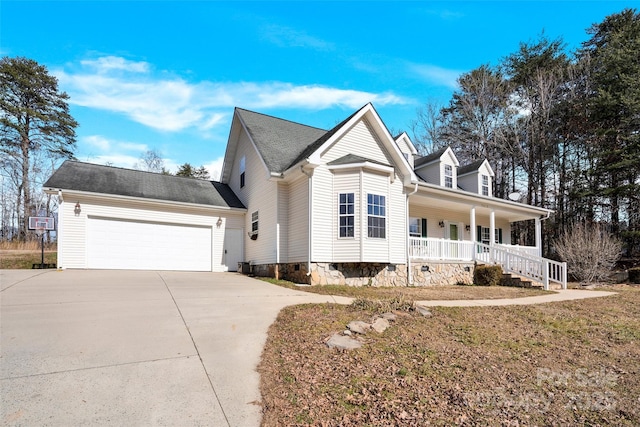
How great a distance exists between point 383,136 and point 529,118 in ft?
64.2

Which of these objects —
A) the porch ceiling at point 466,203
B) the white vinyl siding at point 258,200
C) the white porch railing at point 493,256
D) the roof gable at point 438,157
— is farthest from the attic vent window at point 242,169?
the roof gable at point 438,157

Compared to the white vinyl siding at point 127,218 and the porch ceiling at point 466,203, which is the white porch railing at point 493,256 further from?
the white vinyl siding at point 127,218

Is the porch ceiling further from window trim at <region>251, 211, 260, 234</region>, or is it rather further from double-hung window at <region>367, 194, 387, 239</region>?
window trim at <region>251, 211, 260, 234</region>

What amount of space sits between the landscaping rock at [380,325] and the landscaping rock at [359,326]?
3.8 inches

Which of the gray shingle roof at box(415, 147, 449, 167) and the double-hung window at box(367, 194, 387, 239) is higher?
the gray shingle roof at box(415, 147, 449, 167)

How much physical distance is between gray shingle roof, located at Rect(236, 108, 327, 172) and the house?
7cm

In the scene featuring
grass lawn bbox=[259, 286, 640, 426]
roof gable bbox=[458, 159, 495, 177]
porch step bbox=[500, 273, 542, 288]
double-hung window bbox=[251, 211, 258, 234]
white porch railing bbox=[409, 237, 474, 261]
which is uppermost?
roof gable bbox=[458, 159, 495, 177]

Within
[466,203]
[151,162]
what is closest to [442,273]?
[466,203]

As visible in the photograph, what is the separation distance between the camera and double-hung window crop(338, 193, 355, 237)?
11.8 meters

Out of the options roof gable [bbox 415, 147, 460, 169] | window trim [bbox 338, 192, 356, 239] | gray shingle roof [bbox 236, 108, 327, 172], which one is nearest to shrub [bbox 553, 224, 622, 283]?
roof gable [bbox 415, 147, 460, 169]

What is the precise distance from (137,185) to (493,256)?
15972 millimetres

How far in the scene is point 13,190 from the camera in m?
26.3

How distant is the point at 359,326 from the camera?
5.66 metres

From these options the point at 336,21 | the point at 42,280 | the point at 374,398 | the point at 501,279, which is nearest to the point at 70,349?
the point at 374,398
